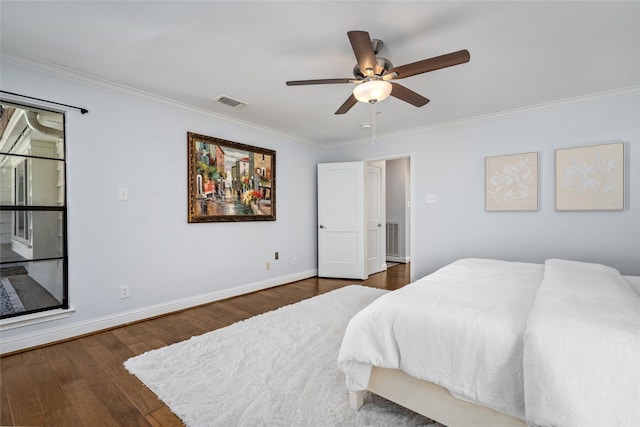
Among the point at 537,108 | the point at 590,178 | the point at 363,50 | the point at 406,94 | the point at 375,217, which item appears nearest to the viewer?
the point at 363,50

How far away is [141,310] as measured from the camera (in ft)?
10.0

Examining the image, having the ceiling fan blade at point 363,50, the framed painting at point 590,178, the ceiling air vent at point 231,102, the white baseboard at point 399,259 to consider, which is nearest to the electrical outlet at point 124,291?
the ceiling air vent at point 231,102

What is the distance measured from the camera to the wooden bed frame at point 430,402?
4.10 ft

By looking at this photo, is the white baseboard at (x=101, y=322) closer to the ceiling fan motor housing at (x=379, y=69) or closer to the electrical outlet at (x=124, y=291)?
the electrical outlet at (x=124, y=291)

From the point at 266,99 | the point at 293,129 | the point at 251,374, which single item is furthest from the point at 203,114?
the point at 251,374

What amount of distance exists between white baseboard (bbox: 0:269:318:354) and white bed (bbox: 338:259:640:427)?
97.1 inches

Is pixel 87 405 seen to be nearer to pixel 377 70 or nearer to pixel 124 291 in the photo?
pixel 124 291

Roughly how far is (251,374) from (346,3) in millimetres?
2431

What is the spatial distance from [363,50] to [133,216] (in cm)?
268

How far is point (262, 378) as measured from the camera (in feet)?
6.33

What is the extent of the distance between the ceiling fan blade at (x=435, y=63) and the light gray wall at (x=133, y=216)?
2.54m

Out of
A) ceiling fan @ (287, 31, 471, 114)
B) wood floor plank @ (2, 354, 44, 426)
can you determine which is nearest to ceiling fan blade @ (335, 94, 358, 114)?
ceiling fan @ (287, 31, 471, 114)

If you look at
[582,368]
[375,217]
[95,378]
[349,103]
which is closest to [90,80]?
[349,103]

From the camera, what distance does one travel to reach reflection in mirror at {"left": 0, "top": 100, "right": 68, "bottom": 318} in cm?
242
